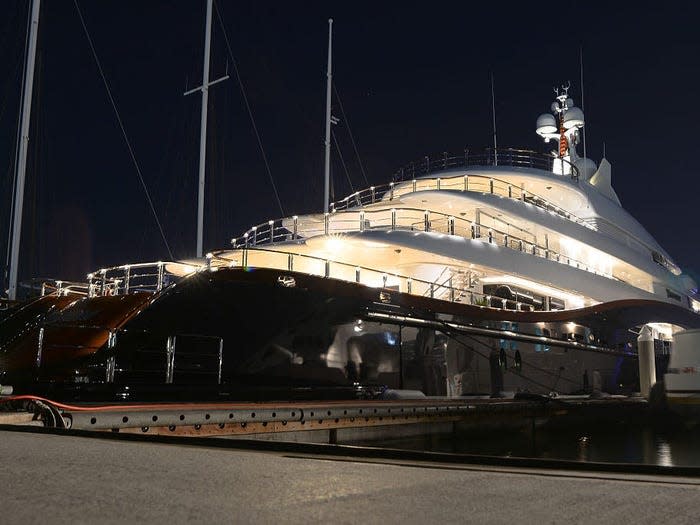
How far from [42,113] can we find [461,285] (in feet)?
44.5

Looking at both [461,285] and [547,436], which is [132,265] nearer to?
[461,285]

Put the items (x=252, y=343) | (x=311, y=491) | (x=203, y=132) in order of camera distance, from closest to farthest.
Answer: (x=311, y=491) < (x=252, y=343) < (x=203, y=132)

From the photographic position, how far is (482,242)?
17781 millimetres

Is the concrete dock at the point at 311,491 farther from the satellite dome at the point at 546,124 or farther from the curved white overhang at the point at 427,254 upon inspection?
the satellite dome at the point at 546,124

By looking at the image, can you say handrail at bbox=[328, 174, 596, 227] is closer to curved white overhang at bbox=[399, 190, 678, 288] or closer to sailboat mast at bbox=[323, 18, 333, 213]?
curved white overhang at bbox=[399, 190, 678, 288]

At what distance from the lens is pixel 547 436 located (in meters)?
16.2

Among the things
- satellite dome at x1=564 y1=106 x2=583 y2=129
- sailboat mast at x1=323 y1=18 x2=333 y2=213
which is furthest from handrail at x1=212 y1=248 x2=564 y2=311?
satellite dome at x1=564 y1=106 x2=583 y2=129

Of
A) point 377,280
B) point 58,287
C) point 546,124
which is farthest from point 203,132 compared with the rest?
point 546,124

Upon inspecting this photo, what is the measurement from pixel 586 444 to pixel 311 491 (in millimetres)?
13209

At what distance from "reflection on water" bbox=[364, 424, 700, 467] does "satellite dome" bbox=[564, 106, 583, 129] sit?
19.1 metres

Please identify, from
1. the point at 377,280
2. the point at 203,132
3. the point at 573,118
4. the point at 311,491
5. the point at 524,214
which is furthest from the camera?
the point at 573,118

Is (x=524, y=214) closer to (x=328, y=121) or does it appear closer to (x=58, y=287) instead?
(x=328, y=121)

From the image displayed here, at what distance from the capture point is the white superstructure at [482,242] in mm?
17203

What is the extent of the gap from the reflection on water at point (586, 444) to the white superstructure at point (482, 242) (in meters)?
3.46
